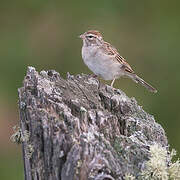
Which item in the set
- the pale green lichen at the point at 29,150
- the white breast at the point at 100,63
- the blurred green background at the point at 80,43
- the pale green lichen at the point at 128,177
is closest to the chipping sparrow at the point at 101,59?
the white breast at the point at 100,63

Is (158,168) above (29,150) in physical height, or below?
below

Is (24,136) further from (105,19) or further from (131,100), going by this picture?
(105,19)

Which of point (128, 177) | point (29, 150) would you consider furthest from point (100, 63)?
point (128, 177)

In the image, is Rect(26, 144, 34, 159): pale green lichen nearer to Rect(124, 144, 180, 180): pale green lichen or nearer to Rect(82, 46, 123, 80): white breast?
Rect(124, 144, 180, 180): pale green lichen

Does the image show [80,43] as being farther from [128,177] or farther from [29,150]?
[128,177]

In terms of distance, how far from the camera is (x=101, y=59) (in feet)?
30.1

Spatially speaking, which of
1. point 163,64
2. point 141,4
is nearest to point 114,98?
point 163,64

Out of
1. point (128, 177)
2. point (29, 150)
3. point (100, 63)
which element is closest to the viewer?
point (128, 177)

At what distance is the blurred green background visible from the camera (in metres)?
11.6

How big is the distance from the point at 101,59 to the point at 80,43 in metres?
3.25

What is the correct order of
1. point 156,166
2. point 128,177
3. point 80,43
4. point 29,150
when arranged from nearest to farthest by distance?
point 128,177 → point 156,166 → point 29,150 → point 80,43

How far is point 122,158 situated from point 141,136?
0.39 m

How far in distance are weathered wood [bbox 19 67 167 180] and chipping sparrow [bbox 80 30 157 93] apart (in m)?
3.40

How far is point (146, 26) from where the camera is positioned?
13367 millimetres
